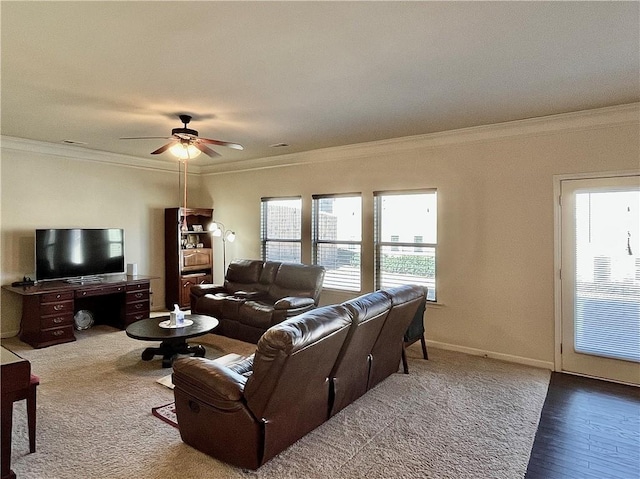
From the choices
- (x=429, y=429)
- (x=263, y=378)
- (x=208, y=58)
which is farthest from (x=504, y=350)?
(x=208, y=58)

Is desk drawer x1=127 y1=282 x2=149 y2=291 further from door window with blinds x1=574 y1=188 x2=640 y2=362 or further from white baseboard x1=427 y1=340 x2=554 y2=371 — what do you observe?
door window with blinds x1=574 y1=188 x2=640 y2=362

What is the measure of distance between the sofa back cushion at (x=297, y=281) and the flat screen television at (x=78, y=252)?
2.52 m

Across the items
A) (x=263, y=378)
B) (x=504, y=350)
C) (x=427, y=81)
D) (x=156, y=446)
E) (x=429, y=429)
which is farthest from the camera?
(x=504, y=350)

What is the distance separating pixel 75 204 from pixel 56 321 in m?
1.89

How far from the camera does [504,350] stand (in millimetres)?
4461

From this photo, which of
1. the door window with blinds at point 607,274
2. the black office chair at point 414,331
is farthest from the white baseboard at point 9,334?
the door window with blinds at point 607,274

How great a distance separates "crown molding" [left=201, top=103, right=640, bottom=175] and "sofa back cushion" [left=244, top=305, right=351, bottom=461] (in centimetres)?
311

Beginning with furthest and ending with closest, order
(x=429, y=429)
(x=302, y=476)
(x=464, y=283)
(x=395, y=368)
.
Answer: (x=464, y=283)
(x=395, y=368)
(x=429, y=429)
(x=302, y=476)

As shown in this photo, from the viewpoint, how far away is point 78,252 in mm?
5543

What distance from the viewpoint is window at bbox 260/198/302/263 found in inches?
253

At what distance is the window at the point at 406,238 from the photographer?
5.05 m

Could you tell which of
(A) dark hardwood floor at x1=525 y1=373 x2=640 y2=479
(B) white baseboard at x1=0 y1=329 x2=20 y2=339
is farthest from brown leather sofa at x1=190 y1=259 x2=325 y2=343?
(A) dark hardwood floor at x1=525 y1=373 x2=640 y2=479

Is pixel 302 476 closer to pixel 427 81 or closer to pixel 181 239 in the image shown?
pixel 427 81

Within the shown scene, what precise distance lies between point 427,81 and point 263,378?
102 inches
